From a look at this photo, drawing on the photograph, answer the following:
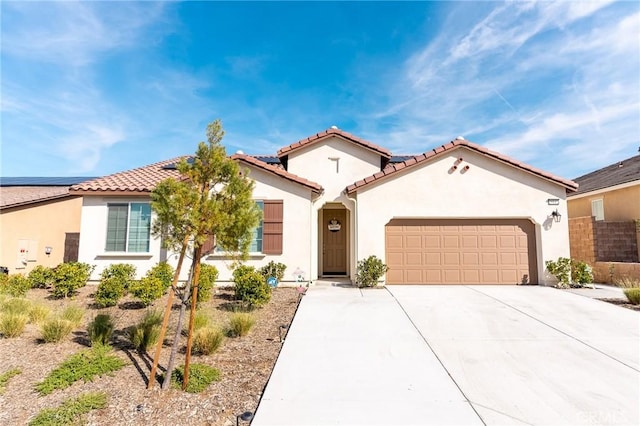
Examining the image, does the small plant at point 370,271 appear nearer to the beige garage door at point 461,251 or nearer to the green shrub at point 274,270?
the beige garage door at point 461,251

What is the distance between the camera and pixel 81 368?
14.5 feet

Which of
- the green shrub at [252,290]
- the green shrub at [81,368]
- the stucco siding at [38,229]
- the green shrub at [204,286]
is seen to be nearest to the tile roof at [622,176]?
the green shrub at [252,290]

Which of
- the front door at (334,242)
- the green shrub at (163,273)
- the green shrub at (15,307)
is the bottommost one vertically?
the green shrub at (15,307)

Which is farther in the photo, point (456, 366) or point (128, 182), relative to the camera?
point (128, 182)

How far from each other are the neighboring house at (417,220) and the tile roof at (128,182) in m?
0.07

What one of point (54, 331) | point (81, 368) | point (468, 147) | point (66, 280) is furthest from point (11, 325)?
point (468, 147)

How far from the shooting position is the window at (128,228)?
1129 centimetres

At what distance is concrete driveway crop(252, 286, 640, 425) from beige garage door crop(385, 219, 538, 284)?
3105mm

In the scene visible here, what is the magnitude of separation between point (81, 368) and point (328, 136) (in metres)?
10.6

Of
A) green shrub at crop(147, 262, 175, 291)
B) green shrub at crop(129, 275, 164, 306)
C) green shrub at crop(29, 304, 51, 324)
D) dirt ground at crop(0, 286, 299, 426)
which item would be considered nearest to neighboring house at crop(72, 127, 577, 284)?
green shrub at crop(147, 262, 175, 291)

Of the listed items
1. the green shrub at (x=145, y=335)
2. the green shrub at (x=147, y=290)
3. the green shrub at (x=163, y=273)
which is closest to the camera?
the green shrub at (x=145, y=335)

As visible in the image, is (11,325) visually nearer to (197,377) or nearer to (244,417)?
(197,377)

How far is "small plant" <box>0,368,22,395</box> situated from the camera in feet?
13.5

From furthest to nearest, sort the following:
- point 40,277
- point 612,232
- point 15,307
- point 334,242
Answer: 1. point 334,242
2. point 612,232
3. point 40,277
4. point 15,307
